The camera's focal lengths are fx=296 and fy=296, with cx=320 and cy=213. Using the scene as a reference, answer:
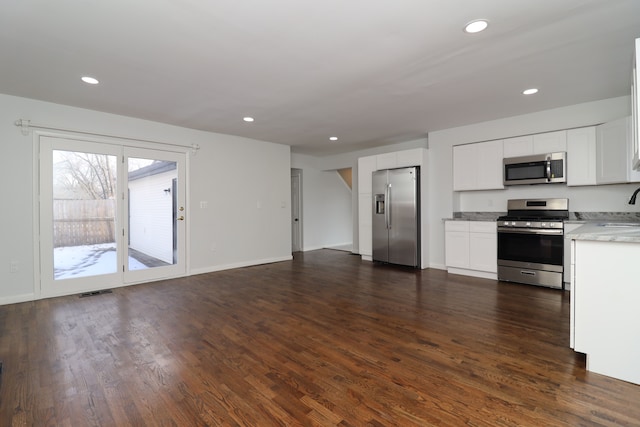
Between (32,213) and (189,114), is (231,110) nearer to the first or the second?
(189,114)

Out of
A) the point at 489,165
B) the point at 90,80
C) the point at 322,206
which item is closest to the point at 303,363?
the point at 90,80

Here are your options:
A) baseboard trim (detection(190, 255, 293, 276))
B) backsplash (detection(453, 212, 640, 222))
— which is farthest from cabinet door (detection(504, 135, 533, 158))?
baseboard trim (detection(190, 255, 293, 276))

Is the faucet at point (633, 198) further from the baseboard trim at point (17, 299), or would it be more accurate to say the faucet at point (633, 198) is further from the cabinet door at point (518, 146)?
the baseboard trim at point (17, 299)

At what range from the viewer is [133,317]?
3.20m

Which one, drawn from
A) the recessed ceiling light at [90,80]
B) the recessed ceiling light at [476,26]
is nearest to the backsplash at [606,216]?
the recessed ceiling light at [476,26]

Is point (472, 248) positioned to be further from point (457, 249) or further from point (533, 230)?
point (533, 230)

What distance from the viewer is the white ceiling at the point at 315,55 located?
211 centimetres

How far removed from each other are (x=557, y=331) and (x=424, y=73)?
279 centimetres

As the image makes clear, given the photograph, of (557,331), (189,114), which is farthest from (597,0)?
(189,114)

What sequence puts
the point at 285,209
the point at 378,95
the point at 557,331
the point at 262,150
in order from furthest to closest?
the point at 285,209 < the point at 262,150 < the point at 378,95 < the point at 557,331

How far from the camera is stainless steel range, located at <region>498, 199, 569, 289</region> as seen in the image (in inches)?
160

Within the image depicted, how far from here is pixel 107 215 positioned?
438 cm

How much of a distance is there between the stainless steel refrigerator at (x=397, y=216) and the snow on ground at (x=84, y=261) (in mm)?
4431

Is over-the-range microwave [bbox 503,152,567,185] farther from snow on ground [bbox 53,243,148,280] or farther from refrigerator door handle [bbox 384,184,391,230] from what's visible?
snow on ground [bbox 53,243,148,280]
